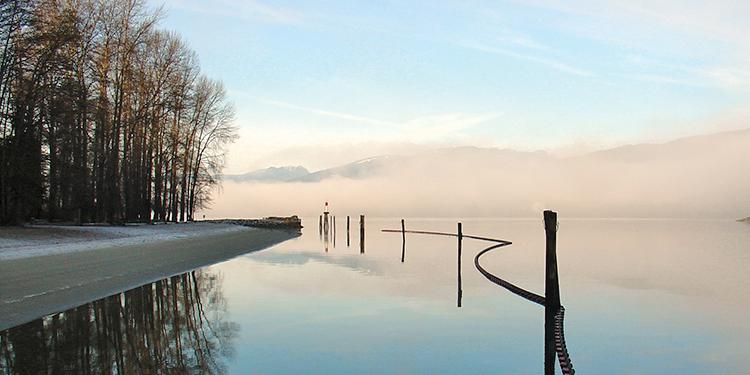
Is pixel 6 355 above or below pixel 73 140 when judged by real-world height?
below

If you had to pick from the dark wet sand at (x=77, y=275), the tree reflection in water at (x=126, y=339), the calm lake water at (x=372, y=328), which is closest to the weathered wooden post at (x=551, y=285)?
the calm lake water at (x=372, y=328)

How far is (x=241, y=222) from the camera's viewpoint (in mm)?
63312

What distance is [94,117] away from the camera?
2827cm

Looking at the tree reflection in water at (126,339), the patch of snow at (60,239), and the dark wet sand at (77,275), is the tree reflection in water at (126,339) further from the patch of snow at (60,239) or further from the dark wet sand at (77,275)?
the patch of snow at (60,239)

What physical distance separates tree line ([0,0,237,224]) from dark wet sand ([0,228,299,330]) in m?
6.76

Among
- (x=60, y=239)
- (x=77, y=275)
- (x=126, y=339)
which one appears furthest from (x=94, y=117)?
(x=126, y=339)

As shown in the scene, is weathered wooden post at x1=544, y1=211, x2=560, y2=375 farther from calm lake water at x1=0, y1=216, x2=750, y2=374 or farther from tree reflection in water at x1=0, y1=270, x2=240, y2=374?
tree reflection in water at x1=0, y1=270, x2=240, y2=374

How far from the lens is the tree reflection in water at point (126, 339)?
6.34 meters

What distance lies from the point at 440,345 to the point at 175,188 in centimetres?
3596

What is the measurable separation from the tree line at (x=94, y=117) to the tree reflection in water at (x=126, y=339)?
15832 mm

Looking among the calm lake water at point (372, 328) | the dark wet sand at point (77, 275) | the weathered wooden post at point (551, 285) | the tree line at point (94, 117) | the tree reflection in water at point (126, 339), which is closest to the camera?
the tree reflection in water at point (126, 339)

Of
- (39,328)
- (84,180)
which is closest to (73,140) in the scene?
(84,180)

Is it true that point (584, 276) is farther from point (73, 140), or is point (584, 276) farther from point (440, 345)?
point (73, 140)

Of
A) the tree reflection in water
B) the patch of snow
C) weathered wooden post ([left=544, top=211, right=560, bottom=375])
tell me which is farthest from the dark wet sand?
weathered wooden post ([left=544, top=211, right=560, bottom=375])
